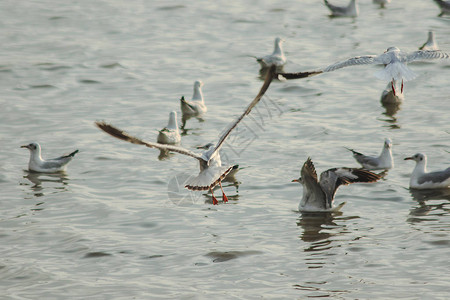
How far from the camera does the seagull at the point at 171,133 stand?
1645 centimetres

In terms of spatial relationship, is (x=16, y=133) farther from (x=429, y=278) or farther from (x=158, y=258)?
(x=429, y=278)

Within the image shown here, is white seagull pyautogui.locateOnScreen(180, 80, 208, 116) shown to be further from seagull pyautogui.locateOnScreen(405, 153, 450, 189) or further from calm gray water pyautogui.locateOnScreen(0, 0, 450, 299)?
seagull pyautogui.locateOnScreen(405, 153, 450, 189)

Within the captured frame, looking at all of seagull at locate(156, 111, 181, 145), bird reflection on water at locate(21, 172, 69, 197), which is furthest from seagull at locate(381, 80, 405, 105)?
bird reflection on water at locate(21, 172, 69, 197)

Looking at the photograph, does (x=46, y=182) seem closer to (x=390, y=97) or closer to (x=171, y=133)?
(x=171, y=133)

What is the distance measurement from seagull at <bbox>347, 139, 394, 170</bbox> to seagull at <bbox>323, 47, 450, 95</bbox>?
160 centimetres

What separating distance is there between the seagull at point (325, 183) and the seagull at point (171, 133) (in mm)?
4411

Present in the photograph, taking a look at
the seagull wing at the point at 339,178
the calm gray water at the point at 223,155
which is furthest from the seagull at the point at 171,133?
the seagull wing at the point at 339,178

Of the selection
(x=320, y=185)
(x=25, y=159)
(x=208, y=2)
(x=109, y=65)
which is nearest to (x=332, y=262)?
(x=320, y=185)

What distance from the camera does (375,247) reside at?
1123 centimetres

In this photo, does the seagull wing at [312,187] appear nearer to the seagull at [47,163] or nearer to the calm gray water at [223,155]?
the calm gray water at [223,155]

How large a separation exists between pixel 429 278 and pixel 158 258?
3621mm

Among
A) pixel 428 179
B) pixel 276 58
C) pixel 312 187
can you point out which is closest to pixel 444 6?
pixel 276 58

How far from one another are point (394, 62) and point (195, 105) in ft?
19.1

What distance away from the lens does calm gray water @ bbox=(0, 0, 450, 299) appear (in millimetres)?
10562
